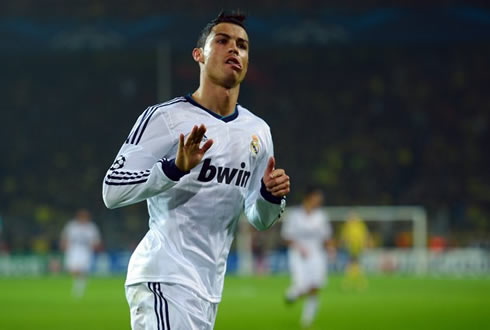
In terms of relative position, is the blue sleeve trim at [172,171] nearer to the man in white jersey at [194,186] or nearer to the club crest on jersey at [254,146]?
the man in white jersey at [194,186]

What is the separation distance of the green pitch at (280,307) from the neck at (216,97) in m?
8.93

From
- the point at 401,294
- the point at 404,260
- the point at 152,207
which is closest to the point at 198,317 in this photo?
the point at 152,207

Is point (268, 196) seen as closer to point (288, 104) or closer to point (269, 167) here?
point (269, 167)

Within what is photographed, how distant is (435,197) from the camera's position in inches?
1364

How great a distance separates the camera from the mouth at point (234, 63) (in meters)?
4.39

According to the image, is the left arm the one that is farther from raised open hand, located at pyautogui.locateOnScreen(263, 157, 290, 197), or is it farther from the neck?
the neck

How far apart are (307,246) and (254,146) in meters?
11.2

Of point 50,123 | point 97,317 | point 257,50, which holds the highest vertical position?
point 257,50

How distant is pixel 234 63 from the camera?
14.4ft

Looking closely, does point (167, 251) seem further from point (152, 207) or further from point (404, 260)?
point (404, 260)

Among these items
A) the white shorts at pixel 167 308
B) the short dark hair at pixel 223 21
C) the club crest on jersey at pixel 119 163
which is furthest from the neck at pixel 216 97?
the white shorts at pixel 167 308

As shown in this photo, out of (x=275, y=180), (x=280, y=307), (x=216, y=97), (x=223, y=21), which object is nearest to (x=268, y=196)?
(x=275, y=180)

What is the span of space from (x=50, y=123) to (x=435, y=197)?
17097 millimetres

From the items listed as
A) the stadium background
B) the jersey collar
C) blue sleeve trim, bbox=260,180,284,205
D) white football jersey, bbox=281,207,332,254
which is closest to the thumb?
blue sleeve trim, bbox=260,180,284,205
